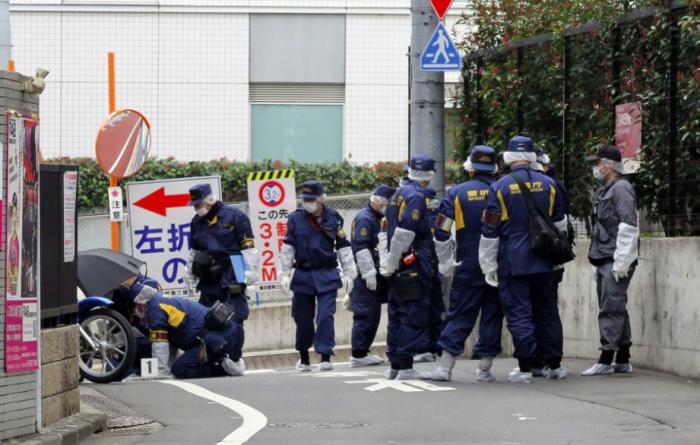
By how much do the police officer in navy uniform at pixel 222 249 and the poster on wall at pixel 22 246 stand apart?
19.0ft

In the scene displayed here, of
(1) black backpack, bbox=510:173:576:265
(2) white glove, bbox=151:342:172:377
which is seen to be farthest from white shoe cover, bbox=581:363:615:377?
(2) white glove, bbox=151:342:172:377

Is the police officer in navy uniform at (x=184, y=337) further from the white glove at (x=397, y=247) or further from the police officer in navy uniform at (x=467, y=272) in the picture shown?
the police officer in navy uniform at (x=467, y=272)

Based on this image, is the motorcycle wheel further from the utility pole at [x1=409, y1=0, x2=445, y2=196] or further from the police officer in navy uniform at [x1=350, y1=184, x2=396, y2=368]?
the utility pole at [x1=409, y1=0, x2=445, y2=196]

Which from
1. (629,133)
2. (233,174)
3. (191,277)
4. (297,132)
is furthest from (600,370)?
(297,132)

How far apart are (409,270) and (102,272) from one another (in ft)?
10.4

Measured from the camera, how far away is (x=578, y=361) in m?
14.7

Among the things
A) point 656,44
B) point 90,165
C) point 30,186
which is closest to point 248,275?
point 656,44

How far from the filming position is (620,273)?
496 inches

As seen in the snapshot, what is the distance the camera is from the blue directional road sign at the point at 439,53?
15055mm

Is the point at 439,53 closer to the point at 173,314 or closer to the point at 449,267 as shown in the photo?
the point at 449,267

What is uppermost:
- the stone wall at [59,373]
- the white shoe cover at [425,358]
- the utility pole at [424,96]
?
the utility pole at [424,96]

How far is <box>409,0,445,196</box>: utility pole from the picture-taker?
51.3 ft

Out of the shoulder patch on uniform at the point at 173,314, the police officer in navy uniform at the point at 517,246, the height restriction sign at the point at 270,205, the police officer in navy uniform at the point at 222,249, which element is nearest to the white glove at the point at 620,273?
the police officer in navy uniform at the point at 517,246

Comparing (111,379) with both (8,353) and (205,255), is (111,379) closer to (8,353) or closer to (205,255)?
(205,255)
